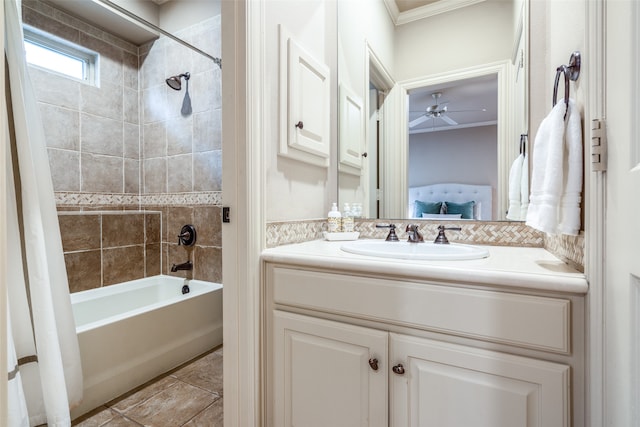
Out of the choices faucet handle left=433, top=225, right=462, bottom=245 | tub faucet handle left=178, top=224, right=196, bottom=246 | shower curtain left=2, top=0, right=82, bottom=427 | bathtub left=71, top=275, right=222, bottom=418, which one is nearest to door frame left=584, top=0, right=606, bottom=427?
faucet handle left=433, top=225, right=462, bottom=245

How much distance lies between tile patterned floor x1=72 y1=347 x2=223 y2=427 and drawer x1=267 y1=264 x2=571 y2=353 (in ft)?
2.71

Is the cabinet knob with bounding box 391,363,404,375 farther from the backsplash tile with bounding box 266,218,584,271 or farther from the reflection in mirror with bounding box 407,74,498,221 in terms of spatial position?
the reflection in mirror with bounding box 407,74,498,221

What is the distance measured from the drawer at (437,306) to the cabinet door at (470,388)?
0.17 ft

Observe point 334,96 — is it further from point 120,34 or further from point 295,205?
point 120,34

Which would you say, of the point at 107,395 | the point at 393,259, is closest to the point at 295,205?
the point at 393,259

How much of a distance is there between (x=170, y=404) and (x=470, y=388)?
141 cm

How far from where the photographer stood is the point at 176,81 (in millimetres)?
2350

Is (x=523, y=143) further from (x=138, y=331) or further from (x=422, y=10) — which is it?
(x=138, y=331)

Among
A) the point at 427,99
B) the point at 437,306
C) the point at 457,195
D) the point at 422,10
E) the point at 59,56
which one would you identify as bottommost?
the point at 437,306

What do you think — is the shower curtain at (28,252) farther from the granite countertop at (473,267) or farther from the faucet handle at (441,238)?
the faucet handle at (441,238)

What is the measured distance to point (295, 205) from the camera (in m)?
1.36

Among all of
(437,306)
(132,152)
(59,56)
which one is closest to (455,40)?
(437,306)

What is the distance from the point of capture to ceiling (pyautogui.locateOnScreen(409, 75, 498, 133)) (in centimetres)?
134

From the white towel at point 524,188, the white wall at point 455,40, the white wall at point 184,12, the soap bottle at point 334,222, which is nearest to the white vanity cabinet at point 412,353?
the soap bottle at point 334,222
